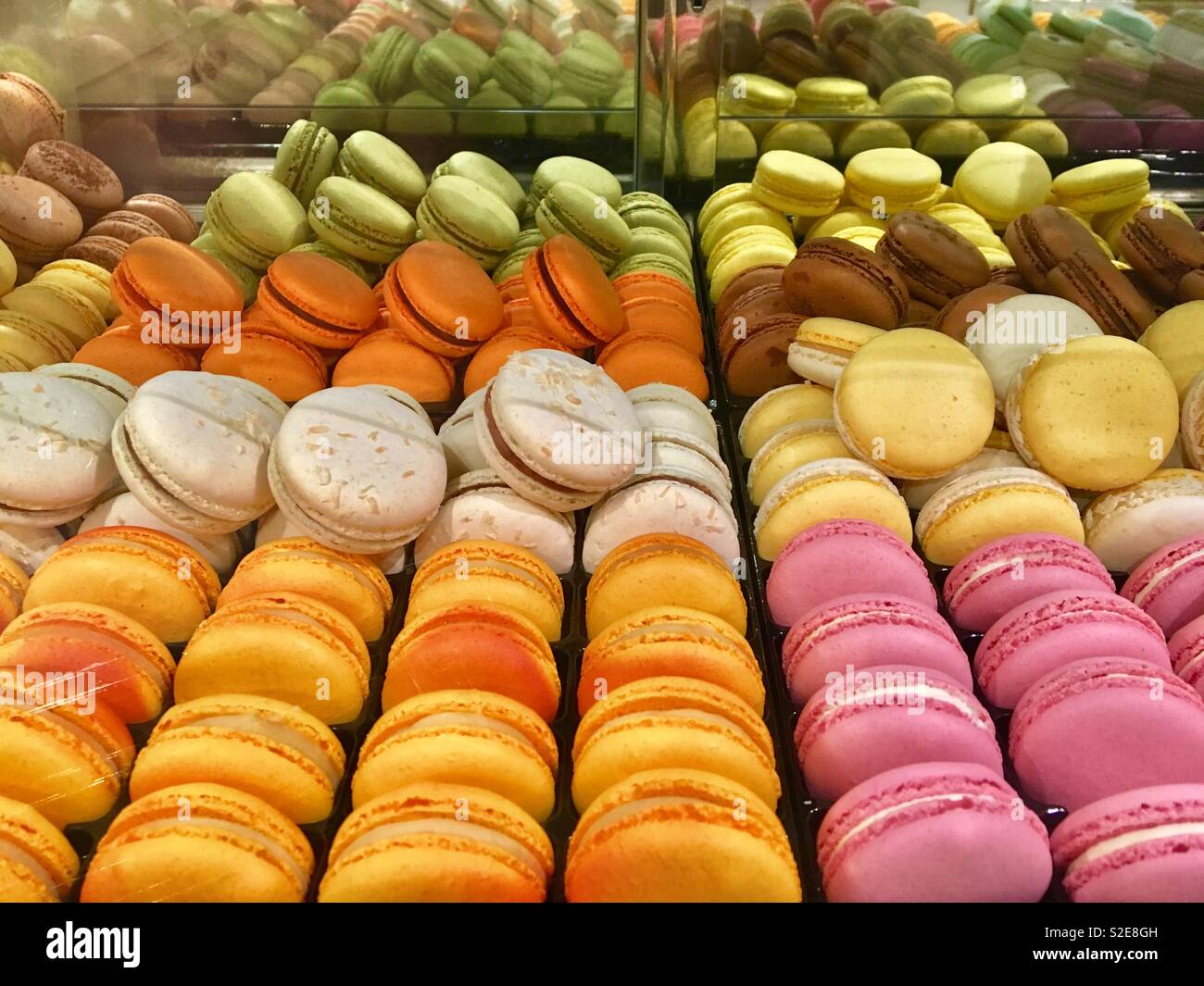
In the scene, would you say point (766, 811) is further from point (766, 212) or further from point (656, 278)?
point (766, 212)

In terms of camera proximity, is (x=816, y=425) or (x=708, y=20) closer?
(x=816, y=425)

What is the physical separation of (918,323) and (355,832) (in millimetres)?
1792

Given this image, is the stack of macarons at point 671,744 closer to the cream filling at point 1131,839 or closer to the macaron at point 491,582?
the macaron at point 491,582

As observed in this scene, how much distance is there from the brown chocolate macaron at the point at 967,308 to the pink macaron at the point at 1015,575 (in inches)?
24.6

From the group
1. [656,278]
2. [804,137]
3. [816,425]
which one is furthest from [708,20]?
[816,425]

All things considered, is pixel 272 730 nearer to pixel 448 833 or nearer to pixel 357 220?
pixel 448 833

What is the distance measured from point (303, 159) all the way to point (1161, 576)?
2.24 meters

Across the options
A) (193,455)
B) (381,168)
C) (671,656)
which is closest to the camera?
(671,656)

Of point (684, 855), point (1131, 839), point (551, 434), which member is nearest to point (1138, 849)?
point (1131, 839)

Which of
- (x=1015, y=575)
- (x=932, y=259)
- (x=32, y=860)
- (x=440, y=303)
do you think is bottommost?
(x=32, y=860)

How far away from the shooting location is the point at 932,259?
7.82 feet

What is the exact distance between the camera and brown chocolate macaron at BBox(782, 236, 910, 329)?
224 cm

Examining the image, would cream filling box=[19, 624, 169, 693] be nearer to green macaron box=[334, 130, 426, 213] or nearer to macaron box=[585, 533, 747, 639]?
macaron box=[585, 533, 747, 639]

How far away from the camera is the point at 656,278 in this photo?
2.62 m
